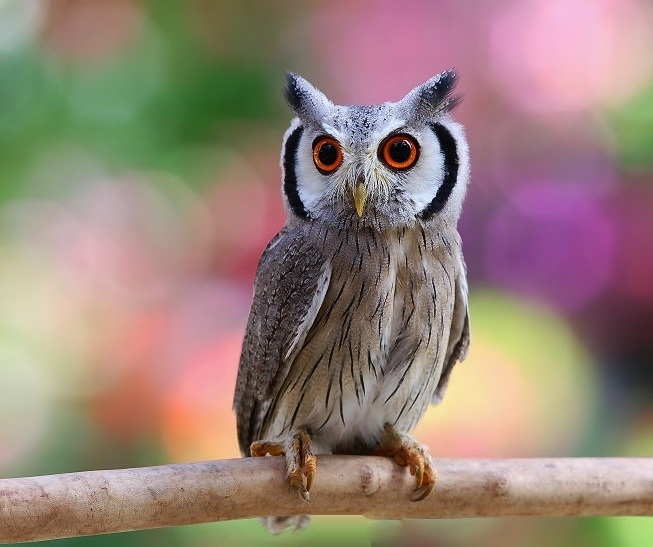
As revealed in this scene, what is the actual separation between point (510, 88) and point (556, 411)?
83 cm

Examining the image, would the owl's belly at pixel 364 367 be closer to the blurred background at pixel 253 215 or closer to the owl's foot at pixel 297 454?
the owl's foot at pixel 297 454

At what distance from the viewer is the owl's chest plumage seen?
132 cm

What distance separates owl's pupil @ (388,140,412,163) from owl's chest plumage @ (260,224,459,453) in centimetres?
11

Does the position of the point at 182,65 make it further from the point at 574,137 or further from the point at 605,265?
the point at 605,265

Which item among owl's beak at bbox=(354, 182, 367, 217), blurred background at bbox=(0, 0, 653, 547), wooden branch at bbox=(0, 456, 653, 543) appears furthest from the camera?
blurred background at bbox=(0, 0, 653, 547)

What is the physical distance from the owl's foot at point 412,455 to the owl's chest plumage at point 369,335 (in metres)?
0.04

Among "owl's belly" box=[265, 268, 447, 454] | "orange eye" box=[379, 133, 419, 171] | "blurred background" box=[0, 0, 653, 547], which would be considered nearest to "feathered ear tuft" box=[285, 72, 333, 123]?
"orange eye" box=[379, 133, 419, 171]

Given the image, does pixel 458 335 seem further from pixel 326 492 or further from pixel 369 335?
pixel 326 492

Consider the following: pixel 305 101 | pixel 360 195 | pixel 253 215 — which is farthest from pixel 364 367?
pixel 253 215

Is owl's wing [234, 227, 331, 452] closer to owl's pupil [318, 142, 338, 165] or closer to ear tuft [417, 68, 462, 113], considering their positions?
owl's pupil [318, 142, 338, 165]

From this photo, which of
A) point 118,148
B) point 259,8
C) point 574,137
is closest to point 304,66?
point 259,8

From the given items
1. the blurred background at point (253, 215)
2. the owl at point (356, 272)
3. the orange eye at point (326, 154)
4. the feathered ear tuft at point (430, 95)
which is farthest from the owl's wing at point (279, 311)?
the blurred background at point (253, 215)

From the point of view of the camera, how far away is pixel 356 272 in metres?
1.32

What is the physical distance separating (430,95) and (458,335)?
1.41 ft
